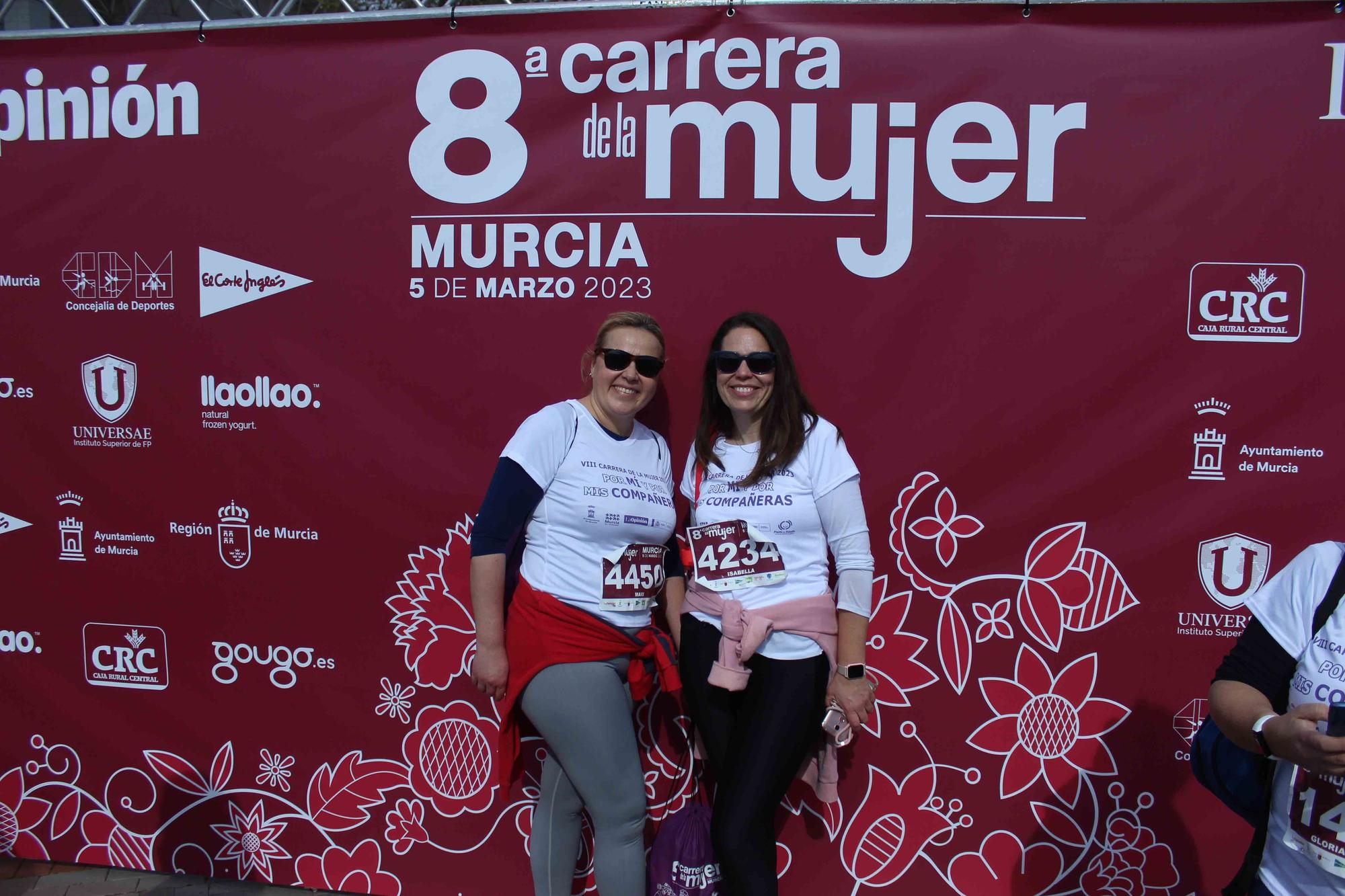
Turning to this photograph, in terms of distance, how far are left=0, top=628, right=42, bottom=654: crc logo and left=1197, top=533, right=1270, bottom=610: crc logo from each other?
3786mm

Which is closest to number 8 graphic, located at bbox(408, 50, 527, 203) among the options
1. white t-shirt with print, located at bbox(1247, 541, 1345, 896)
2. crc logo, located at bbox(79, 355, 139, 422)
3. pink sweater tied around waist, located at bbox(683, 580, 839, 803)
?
crc logo, located at bbox(79, 355, 139, 422)

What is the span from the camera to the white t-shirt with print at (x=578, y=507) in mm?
2158

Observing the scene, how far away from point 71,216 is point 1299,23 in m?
3.81

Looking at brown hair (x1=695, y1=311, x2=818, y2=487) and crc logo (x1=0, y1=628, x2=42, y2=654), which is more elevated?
brown hair (x1=695, y1=311, x2=818, y2=487)

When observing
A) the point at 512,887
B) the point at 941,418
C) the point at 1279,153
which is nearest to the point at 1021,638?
the point at 941,418

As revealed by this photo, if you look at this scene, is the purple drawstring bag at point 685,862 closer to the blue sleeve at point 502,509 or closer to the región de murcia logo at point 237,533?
the blue sleeve at point 502,509

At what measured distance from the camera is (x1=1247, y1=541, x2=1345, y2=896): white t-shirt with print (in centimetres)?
134

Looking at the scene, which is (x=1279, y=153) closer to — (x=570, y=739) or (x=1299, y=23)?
(x=1299, y=23)

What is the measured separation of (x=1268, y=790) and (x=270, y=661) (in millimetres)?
2729

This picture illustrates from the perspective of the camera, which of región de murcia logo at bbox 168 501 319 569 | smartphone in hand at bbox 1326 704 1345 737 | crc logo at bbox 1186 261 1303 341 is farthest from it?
región de murcia logo at bbox 168 501 319 569

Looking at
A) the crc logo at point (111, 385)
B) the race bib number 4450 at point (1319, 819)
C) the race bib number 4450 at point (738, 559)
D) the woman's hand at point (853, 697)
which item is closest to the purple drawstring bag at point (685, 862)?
the woman's hand at point (853, 697)

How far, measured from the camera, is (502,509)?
2109 mm

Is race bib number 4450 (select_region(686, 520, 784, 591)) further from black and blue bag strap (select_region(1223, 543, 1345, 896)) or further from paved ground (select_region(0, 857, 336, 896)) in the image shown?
paved ground (select_region(0, 857, 336, 896))

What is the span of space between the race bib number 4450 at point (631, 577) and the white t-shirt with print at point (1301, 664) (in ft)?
4.42
